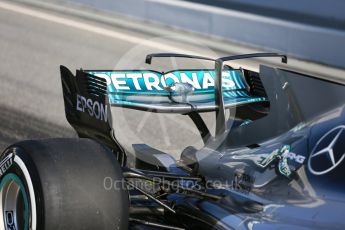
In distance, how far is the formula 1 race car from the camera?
3.09 m

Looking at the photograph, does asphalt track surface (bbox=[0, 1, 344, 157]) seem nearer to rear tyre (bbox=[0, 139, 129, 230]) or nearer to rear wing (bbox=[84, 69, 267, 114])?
rear wing (bbox=[84, 69, 267, 114])

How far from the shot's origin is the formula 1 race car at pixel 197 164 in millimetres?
3086

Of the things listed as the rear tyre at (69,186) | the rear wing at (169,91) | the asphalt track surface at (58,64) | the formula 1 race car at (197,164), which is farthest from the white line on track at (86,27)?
the rear tyre at (69,186)

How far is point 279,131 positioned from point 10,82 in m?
4.47

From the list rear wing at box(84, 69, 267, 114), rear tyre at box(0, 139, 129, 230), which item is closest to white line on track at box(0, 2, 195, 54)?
rear wing at box(84, 69, 267, 114)

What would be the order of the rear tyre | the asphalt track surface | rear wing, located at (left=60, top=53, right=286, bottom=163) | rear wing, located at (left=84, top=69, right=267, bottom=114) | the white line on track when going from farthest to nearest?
the white line on track
the asphalt track surface
rear wing, located at (left=84, top=69, right=267, bottom=114)
rear wing, located at (left=60, top=53, right=286, bottom=163)
the rear tyre

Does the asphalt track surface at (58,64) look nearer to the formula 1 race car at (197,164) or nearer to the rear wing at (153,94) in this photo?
the rear wing at (153,94)

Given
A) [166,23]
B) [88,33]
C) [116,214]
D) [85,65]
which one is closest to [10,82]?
[85,65]

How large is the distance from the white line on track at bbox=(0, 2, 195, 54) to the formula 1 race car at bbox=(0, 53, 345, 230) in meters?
4.96

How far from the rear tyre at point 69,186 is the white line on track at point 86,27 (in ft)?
19.8

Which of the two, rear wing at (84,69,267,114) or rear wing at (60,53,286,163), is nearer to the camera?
rear wing at (60,53,286,163)

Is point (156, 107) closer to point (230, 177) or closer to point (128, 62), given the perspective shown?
point (230, 177)

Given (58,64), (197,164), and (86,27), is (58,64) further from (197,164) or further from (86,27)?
(197,164)

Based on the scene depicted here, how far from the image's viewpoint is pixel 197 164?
396 cm
